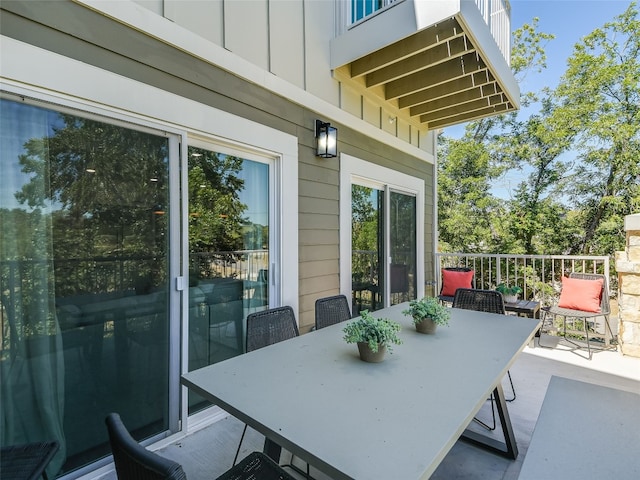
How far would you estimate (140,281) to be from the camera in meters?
2.02

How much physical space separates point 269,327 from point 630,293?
160 inches

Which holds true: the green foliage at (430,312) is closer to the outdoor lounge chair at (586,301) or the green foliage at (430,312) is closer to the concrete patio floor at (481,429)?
the concrete patio floor at (481,429)

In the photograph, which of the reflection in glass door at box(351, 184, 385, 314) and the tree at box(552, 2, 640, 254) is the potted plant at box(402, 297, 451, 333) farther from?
the tree at box(552, 2, 640, 254)

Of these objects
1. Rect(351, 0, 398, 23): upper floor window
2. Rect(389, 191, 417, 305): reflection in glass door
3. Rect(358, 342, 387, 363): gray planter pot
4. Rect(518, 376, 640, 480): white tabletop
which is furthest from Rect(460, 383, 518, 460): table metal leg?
Rect(351, 0, 398, 23): upper floor window

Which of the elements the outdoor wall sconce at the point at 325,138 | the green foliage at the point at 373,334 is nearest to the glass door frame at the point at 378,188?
the outdoor wall sconce at the point at 325,138

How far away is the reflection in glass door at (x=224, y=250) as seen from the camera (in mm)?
2346

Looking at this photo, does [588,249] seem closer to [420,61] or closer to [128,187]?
[420,61]

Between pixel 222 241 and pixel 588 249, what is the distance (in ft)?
32.9

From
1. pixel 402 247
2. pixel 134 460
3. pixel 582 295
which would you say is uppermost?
pixel 402 247

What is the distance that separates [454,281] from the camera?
4.99 metres

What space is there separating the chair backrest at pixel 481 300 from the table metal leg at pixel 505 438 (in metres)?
0.85

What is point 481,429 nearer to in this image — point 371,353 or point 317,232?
point 371,353

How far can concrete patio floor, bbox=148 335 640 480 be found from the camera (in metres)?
1.93

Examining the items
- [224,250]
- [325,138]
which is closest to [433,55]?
[325,138]
